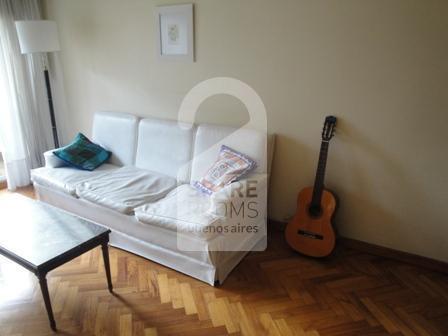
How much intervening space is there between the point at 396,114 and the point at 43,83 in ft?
11.8

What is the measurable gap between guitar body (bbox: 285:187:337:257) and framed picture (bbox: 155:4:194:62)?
1544mm

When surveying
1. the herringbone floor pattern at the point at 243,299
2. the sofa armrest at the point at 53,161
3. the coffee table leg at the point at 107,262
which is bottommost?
the herringbone floor pattern at the point at 243,299

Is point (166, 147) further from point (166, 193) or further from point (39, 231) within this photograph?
point (39, 231)

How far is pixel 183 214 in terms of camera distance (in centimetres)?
209

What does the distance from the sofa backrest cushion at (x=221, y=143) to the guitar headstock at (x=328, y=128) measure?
0.43 meters

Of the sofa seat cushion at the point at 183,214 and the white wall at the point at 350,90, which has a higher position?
the white wall at the point at 350,90

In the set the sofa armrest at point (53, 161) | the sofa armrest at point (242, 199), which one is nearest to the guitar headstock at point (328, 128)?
the sofa armrest at point (242, 199)

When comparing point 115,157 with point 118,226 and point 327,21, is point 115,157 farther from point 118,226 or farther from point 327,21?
point 327,21

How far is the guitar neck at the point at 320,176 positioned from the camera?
2254 mm

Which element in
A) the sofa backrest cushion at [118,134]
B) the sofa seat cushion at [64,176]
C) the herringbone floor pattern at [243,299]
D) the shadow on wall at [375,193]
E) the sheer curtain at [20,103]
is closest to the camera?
the herringbone floor pattern at [243,299]

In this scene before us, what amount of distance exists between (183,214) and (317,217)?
1001mm

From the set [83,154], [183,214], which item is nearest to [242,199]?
[183,214]

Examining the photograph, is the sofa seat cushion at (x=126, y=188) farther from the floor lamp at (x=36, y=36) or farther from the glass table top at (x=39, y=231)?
the floor lamp at (x=36, y=36)

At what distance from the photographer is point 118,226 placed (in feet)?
7.77
